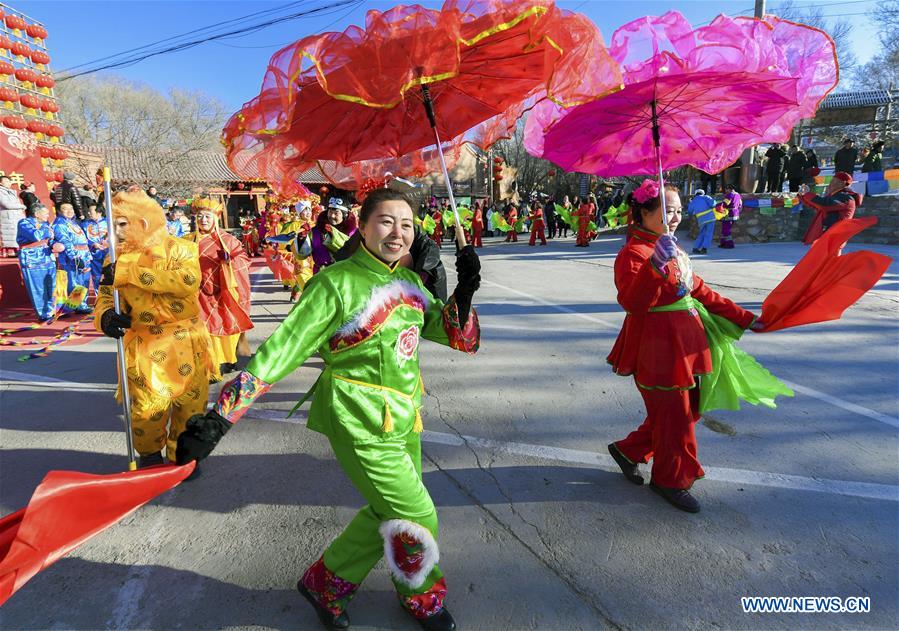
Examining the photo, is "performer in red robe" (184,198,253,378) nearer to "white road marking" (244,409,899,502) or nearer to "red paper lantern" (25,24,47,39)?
"white road marking" (244,409,899,502)

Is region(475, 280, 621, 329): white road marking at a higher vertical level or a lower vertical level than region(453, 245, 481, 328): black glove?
lower

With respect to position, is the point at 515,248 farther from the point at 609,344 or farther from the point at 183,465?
the point at 183,465

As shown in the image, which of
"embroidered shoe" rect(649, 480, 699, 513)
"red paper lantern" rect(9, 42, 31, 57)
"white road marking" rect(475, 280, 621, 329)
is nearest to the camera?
"embroidered shoe" rect(649, 480, 699, 513)

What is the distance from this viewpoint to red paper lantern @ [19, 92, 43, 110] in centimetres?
A: 1406

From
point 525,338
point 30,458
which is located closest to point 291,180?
point 30,458

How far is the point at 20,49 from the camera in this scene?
1403 centimetres

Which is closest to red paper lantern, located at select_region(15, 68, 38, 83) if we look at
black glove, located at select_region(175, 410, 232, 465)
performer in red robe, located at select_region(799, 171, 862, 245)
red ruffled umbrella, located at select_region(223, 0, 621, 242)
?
red ruffled umbrella, located at select_region(223, 0, 621, 242)

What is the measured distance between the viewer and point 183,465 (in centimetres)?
162

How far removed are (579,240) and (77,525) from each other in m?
17.5

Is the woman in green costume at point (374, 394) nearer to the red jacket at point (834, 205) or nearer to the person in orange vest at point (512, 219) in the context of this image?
the red jacket at point (834, 205)

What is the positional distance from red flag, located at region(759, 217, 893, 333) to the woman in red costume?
15 centimetres

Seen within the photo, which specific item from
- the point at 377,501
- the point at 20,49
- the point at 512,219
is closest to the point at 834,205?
the point at 377,501

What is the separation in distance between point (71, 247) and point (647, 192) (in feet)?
34.2

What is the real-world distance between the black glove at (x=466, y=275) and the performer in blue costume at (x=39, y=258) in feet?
31.9
